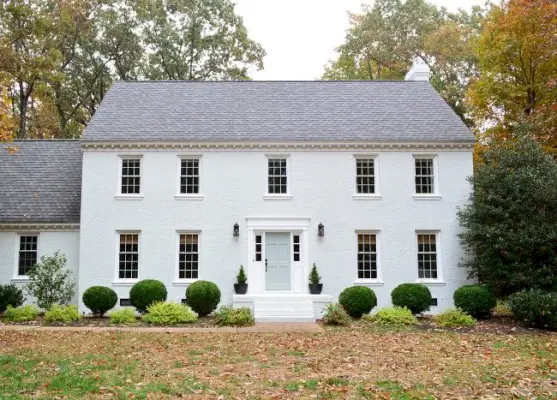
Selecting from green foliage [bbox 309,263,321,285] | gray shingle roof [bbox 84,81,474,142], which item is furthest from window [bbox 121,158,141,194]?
green foliage [bbox 309,263,321,285]

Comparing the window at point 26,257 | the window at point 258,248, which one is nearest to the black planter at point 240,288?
the window at point 258,248

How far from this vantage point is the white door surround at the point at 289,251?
68.4 feet

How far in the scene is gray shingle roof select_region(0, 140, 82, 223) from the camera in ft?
72.6

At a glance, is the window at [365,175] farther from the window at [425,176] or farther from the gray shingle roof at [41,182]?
the gray shingle roof at [41,182]

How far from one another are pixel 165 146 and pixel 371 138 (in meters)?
8.36

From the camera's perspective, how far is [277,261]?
21.1m

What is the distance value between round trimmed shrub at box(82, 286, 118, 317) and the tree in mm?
19717

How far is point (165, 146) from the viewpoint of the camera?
21.5 meters

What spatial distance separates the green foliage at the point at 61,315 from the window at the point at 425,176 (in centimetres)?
1390

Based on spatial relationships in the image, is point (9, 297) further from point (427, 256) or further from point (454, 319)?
point (427, 256)

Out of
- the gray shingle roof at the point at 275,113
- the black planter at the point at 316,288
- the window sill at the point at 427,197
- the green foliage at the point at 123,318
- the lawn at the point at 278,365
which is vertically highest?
the gray shingle roof at the point at 275,113

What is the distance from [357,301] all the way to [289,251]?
3969 millimetres

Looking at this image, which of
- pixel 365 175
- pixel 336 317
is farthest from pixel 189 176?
pixel 336 317

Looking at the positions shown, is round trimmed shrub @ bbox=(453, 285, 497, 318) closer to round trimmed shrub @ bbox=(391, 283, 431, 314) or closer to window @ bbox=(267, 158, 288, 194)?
round trimmed shrub @ bbox=(391, 283, 431, 314)
